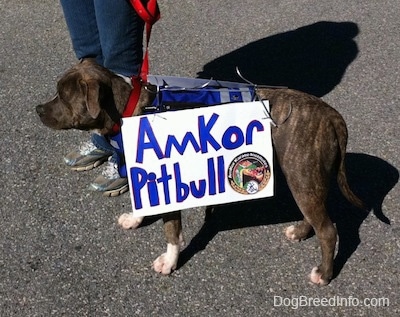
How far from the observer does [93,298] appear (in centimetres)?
377

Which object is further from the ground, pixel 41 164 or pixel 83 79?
pixel 83 79

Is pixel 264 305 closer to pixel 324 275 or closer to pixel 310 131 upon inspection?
pixel 324 275

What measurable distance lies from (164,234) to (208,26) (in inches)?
128

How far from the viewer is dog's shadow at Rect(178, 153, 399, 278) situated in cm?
414

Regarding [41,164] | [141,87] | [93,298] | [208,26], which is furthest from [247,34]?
[93,298]

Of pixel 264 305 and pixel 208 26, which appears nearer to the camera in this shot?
pixel 264 305

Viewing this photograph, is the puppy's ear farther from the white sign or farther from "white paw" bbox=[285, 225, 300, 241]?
"white paw" bbox=[285, 225, 300, 241]

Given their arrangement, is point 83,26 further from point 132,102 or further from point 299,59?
point 299,59

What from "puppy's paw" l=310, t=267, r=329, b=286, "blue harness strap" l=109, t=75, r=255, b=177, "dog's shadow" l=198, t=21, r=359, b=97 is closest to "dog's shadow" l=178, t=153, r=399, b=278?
"puppy's paw" l=310, t=267, r=329, b=286

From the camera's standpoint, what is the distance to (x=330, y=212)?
4.34 meters

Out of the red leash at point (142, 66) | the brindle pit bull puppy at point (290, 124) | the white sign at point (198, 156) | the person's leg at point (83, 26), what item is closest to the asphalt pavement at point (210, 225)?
the brindle pit bull puppy at point (290, 124)

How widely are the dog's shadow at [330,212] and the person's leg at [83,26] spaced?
1402 mm

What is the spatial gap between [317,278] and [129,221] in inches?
49.2

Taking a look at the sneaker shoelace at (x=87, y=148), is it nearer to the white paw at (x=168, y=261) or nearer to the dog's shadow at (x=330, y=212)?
the dog's shadow at (x=330, y=212)
